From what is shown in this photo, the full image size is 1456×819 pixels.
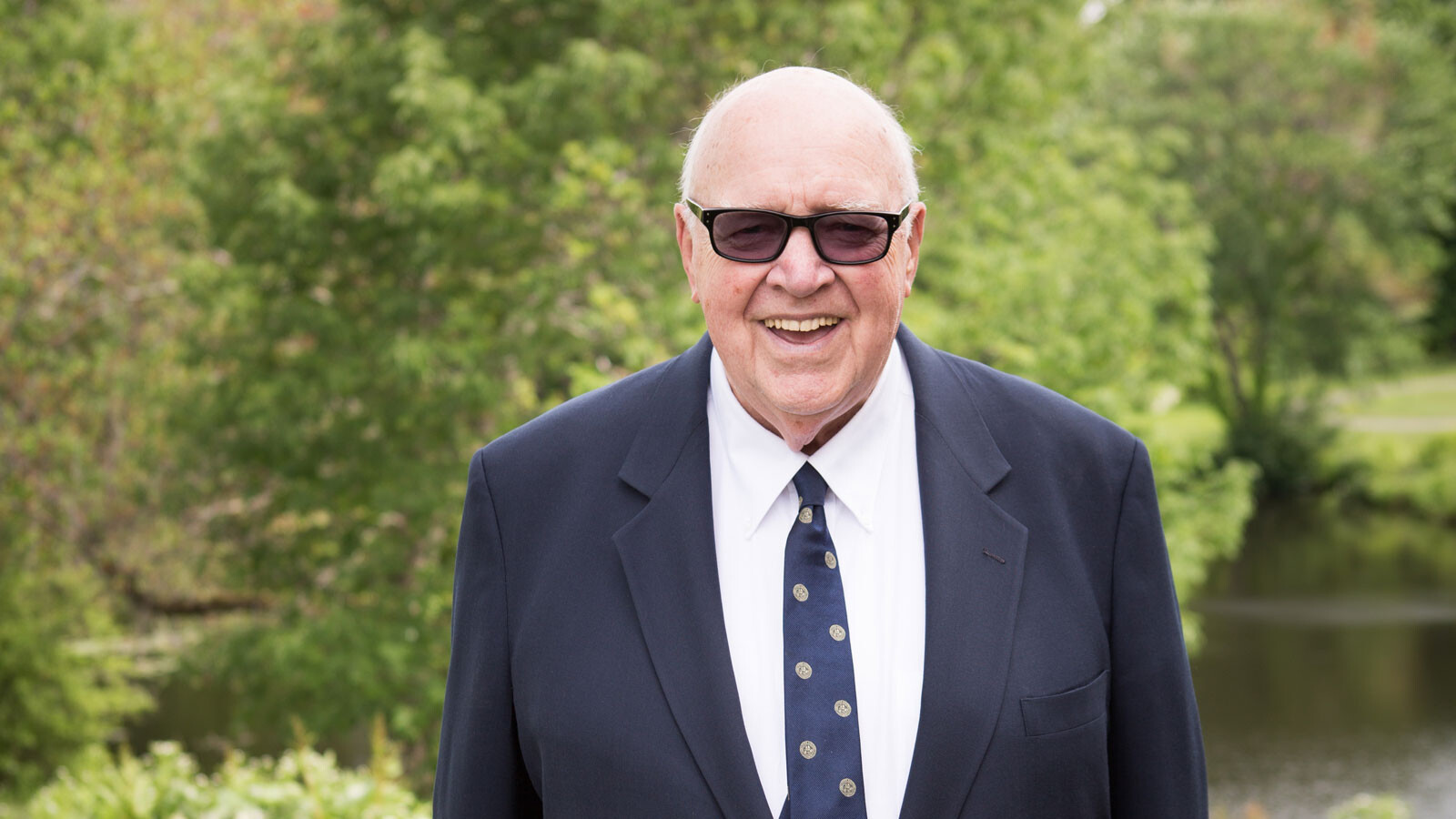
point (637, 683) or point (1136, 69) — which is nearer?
point (637, 683)

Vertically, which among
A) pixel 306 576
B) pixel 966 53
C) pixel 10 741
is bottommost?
pixel 10 741

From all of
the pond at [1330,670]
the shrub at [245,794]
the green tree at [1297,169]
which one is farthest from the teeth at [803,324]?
the green tree at [1297,169]

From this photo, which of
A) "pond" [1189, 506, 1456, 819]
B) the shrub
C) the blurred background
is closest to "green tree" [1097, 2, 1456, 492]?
"pond" [1189, 506, 1456, 819]

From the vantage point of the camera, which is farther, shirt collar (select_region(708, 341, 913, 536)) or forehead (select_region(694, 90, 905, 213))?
shirt collar (select_region(708, 341, 913, 536))

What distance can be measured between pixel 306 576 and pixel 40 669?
2507 mm

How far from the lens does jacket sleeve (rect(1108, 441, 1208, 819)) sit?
1.76 m

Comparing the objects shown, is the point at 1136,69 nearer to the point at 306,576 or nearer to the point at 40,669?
the point at 306,576

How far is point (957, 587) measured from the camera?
1722 mm

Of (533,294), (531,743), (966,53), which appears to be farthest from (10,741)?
(531,743)

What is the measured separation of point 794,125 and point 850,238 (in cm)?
16

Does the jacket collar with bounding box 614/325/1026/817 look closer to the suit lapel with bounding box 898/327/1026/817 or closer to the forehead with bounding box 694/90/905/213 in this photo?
the suit lapel with bounding box 898/327/1026/817

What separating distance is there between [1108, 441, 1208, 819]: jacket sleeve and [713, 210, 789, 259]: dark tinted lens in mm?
583

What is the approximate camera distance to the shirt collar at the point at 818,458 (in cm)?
180

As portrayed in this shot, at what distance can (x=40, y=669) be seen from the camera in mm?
11789
